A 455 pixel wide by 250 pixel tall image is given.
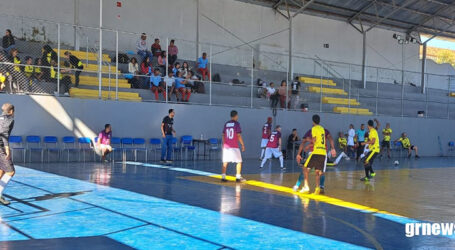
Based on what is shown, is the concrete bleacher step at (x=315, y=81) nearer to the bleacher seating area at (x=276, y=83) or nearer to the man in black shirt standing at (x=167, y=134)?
the bleacher seating area at (x=276, y=83)

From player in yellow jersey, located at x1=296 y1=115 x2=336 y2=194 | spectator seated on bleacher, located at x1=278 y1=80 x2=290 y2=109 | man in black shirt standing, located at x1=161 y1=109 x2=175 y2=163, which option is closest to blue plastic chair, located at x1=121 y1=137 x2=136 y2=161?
man in black shirt standing, located at x1=161 y1=109 x2=175 y2=163

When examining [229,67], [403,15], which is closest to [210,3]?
[229,67]

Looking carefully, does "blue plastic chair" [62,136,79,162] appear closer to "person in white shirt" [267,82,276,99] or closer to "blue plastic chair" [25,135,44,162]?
"blue plastic chair" [25,135,44,162]

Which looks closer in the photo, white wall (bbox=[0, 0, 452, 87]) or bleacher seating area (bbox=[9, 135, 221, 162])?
bleacher seating area (bbox=[9, 135, 221, 162])

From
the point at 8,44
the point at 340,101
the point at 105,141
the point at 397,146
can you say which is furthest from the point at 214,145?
the point at 397,146

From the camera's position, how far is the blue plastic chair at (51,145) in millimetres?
18484

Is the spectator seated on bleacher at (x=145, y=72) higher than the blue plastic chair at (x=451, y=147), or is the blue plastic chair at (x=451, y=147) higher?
the spectator seated on bleacher at (x=145, y=72)

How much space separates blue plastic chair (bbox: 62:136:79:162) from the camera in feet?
61.8

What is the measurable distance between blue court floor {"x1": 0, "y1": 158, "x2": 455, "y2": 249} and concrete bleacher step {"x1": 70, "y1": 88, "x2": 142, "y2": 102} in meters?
6.32

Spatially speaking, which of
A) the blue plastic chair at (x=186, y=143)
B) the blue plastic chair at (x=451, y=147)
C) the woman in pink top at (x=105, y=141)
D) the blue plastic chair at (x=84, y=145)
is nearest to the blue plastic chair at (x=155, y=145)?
the blue plastic chair at (x=186, y=143)

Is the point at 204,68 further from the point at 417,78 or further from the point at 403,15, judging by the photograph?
the point at 417,78

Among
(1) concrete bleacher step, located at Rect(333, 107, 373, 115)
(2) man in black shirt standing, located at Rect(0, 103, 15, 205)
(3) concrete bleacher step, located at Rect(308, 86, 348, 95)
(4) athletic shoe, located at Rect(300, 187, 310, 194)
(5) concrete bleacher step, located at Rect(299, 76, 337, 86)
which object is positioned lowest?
(4) athletic shoe, located at Rect(300, 187, 310, 194)

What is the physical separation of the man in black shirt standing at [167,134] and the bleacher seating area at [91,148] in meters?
0.37

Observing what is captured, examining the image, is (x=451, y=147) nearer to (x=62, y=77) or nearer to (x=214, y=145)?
(x=214, y=145)
